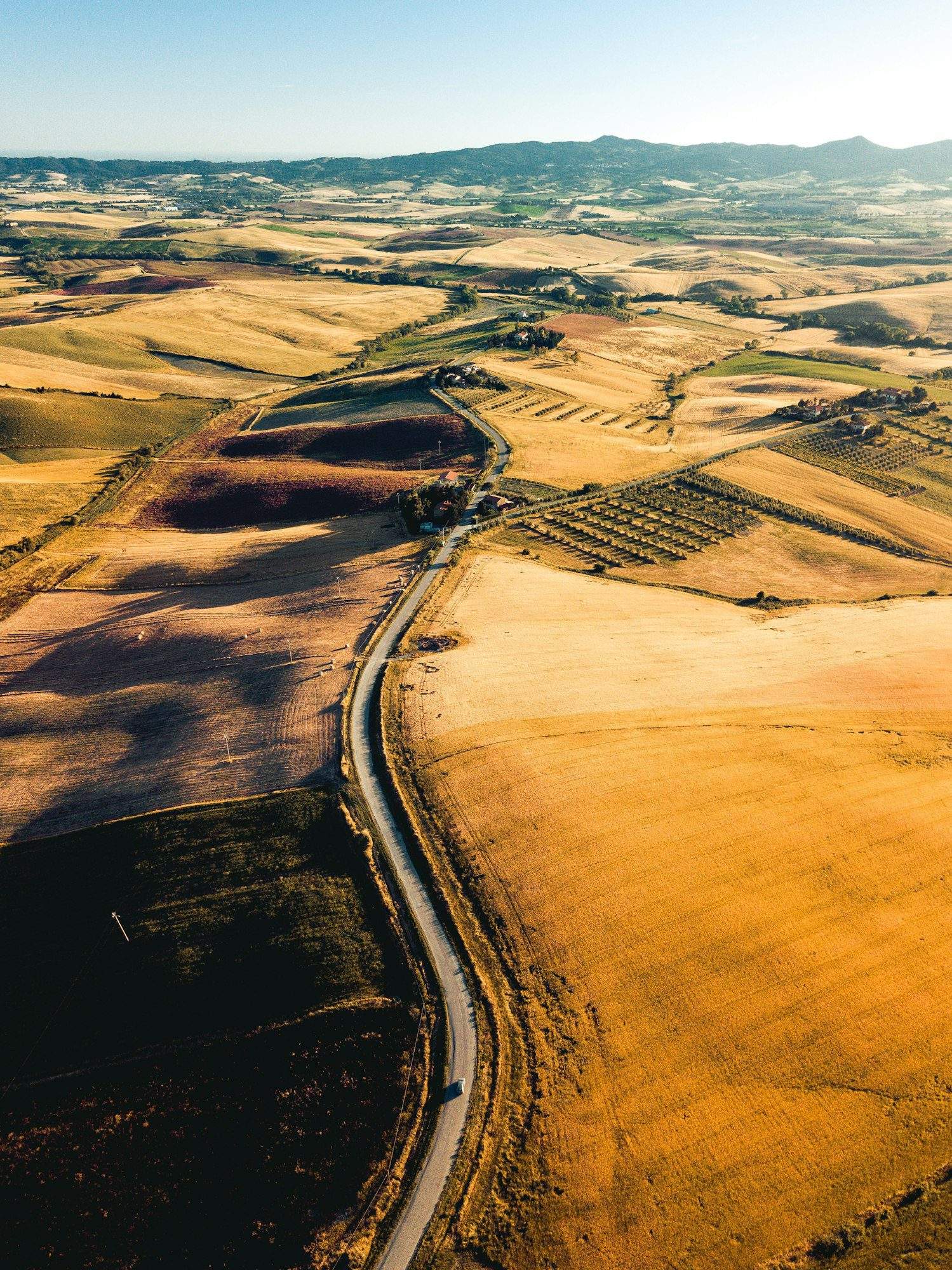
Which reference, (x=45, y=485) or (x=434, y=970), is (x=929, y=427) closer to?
(x=434, y=970)

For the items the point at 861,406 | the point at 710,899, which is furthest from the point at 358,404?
the point at 710,899

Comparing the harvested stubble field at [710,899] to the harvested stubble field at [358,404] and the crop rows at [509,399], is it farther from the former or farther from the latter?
the harvested stubble field at [358,404]

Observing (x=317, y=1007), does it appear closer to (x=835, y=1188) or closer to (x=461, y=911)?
(x=461, y=911)

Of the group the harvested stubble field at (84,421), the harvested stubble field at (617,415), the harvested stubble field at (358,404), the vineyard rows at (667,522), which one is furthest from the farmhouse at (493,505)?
the harvested stubble field at (84,421)

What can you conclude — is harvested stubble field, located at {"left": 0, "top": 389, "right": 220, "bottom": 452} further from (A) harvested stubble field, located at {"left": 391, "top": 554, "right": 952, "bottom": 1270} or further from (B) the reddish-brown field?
(A) harvested stubble field, located at {"left": 391, "top": 554, "right": 952, "bottom": 1270}

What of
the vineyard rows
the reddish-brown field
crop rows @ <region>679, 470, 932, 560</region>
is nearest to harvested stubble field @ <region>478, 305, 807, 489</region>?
the vineyard rows

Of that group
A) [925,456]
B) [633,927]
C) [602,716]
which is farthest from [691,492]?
[633,927]
